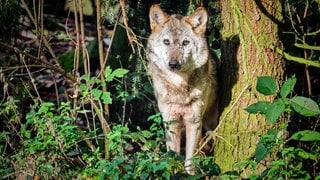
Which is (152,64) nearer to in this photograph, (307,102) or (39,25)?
(39,25)

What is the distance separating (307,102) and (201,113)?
6.62 ft

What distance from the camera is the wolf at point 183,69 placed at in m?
5.87

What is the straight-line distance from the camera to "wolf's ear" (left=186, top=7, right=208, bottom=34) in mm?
5777

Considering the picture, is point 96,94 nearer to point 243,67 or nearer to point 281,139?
point 243,67

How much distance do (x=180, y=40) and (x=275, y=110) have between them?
82.4 inches

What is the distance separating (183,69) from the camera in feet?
19.1

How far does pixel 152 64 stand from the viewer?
6027 millimetres

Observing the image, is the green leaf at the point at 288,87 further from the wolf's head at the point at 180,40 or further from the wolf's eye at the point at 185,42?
the wolf's eye at the point at 185,42

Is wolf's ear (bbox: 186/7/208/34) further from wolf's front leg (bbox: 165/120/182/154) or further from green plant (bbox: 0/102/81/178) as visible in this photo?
green plant (bbox: 0/102/81/178)

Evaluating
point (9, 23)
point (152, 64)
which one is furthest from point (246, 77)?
point (9, 23)

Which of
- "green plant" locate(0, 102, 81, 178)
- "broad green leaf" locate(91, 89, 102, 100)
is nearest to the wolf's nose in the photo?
"broad green leaf" locate(91, 89, 102, 100)

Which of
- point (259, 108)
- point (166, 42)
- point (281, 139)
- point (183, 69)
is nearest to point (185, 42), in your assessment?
point (166, 42)

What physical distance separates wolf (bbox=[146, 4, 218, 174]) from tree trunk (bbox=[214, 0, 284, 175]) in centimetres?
53

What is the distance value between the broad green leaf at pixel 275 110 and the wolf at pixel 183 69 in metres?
1.84
